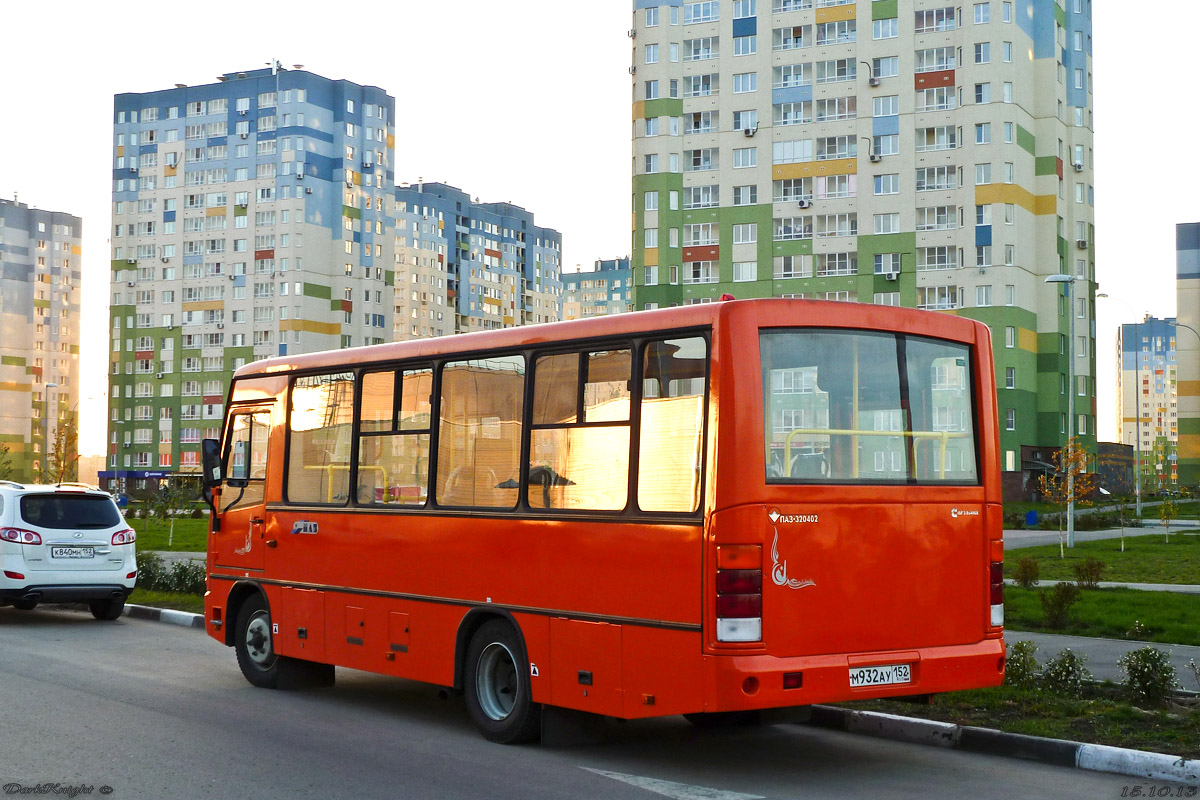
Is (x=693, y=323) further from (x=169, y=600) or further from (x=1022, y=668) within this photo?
(x=169, y=600)

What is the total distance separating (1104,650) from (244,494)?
8.69m

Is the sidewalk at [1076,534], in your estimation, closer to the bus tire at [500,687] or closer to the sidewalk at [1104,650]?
the sidewalk at [1104,650]

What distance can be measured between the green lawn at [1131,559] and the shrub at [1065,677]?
495 inches

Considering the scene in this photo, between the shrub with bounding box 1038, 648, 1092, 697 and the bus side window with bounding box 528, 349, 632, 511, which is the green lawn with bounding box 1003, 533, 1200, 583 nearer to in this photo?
the shrub with bounding box 1038, 648, 1092, 697

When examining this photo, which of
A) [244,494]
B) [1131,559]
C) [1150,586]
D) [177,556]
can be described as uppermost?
[244,494]

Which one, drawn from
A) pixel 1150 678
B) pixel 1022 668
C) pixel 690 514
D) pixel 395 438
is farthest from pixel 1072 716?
pixel 395 438

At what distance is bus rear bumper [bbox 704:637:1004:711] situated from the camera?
771 centimetres

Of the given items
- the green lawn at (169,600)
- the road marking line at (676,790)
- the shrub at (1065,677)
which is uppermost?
the shrub at (1065,677)

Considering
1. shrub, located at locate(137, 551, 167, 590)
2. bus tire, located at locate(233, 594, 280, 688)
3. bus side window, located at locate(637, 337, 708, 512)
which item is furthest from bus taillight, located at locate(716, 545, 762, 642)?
shrub, located at locate(137, 551, 167, 590)

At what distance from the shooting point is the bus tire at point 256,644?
1223cm

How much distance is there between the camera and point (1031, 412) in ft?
277

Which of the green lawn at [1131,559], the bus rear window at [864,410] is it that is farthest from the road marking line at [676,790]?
the green lawn at [1131,559]

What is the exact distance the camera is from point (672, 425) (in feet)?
27.2

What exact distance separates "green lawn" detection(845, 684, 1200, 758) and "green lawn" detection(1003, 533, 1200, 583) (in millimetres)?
13028
